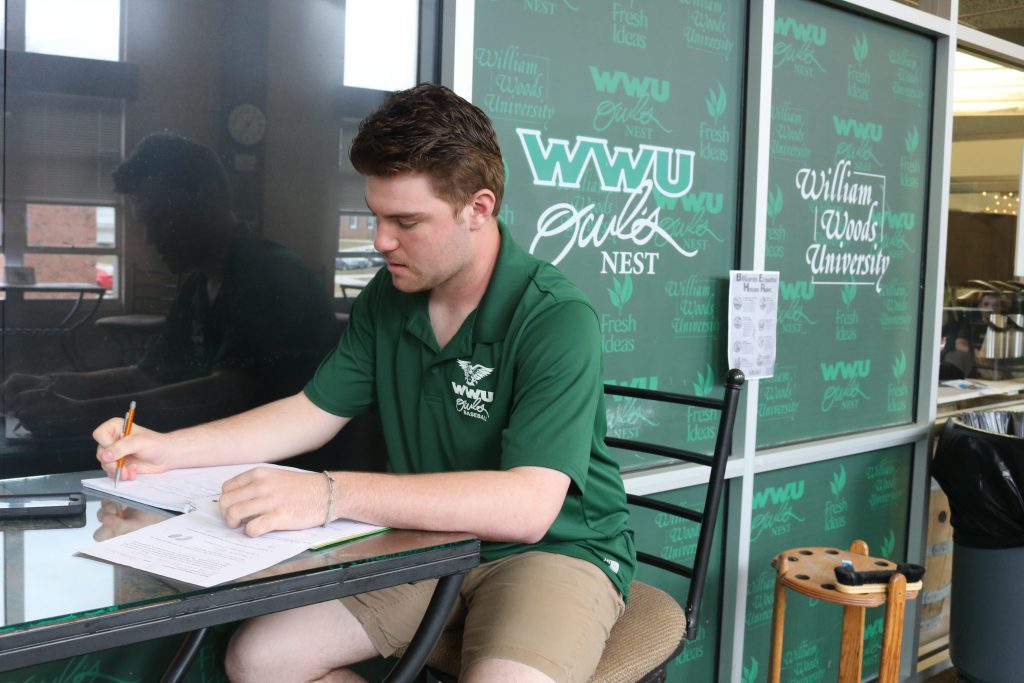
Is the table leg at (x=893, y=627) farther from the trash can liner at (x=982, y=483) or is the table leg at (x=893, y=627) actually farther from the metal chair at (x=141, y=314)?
the metal chair at (x=141, y=314)

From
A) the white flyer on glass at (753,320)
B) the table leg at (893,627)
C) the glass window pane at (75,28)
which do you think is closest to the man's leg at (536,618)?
the table leg at (893,627)

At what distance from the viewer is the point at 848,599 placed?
2.38m

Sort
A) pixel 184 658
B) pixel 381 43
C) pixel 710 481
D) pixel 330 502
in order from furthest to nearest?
1. pixel 381 43
2. pixel 710 481
3. pixel 184 658
4. pixel 330 502

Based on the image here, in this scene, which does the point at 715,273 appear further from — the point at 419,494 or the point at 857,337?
the point at 419,494

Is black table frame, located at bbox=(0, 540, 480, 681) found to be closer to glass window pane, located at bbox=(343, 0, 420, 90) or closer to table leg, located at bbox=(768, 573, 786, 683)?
glass window pane, located at bbox=(343, 0, 420, 90)

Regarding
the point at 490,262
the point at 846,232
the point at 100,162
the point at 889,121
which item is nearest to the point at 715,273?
A: the point at 846,232

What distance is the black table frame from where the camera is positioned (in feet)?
3.02

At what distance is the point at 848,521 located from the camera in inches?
132

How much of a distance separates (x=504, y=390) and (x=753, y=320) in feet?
4.65

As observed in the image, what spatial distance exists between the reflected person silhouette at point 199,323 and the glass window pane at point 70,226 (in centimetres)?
6

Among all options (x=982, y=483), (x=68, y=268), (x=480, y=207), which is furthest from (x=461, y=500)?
(x=982, y=483)

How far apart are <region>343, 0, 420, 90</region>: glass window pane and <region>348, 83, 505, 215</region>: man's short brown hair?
58 centimetres

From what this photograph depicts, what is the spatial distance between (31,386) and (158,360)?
23 centimetres

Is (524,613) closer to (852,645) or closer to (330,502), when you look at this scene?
(330,502)
